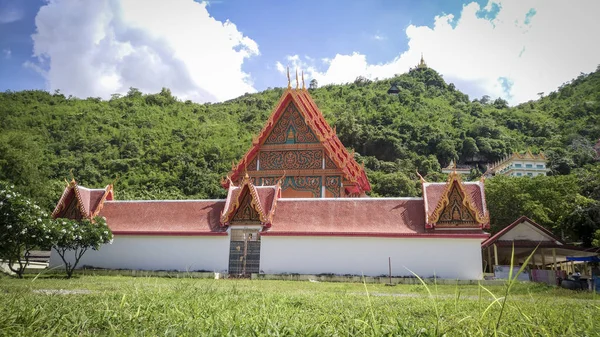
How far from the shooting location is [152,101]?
81.2m

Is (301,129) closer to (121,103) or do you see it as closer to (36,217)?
(36,217)

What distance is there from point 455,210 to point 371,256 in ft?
11.1

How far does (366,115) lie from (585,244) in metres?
64.7

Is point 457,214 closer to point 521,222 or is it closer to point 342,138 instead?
point 521,222

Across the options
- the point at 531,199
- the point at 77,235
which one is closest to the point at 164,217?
the point at 77,235

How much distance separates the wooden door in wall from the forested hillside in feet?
50.5

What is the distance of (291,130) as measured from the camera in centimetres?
2073

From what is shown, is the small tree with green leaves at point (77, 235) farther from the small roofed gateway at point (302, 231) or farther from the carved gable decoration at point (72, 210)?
the carved gable decoration at point (72, 210)

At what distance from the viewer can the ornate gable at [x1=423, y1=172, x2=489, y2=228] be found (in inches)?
623

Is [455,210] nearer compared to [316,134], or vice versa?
[455,210]

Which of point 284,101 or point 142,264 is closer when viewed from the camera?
point 142,264

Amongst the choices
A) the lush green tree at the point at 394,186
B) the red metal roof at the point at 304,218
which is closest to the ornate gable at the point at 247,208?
the red metal roof at the point at 304,218

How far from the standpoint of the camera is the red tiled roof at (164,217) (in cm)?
1730

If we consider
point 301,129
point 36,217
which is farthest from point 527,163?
point 36,217
